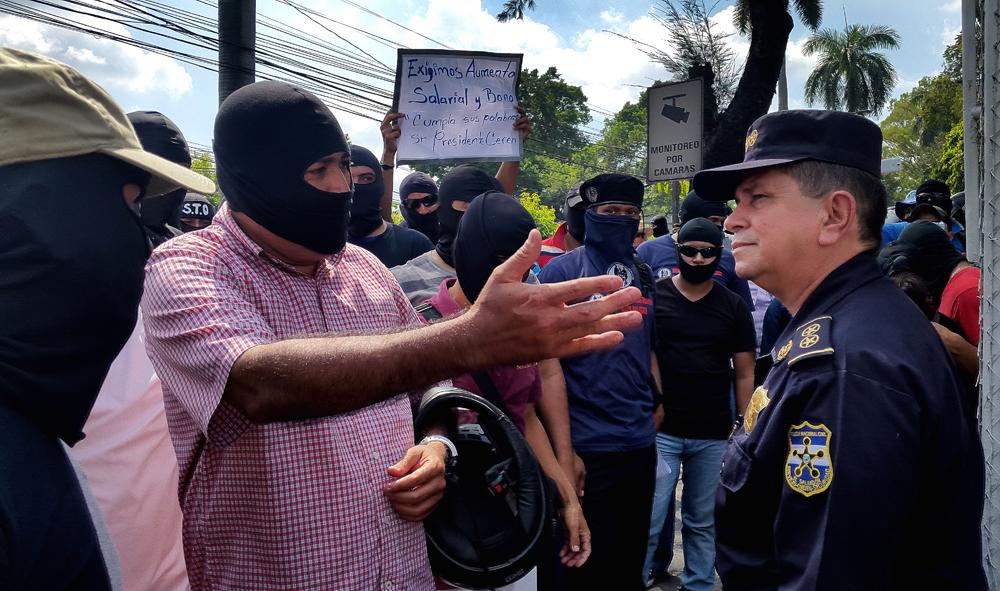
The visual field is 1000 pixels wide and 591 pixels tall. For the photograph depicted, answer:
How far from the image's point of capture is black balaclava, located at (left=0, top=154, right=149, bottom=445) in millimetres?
1134

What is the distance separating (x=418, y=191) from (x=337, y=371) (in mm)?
3706

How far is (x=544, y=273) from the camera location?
3.96 meters

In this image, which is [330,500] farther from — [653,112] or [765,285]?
[653,112]

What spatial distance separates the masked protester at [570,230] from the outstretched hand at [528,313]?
3.74 metres

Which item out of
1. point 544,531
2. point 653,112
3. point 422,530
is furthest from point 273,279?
point 653,112

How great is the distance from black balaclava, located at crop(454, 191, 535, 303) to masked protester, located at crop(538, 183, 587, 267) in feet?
7.97

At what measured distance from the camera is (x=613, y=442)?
3.65 meters

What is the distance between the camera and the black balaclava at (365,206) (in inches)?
163

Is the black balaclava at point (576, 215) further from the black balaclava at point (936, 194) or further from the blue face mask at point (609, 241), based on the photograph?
the black balaclava at point (936, 194)

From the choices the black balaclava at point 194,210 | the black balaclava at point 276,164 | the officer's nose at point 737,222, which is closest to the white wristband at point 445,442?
the black balaclava at point 276,164

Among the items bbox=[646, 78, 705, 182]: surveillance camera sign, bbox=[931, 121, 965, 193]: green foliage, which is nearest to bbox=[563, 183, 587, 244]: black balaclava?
bbox=[646, 78, 705, 182]: surveillance camera sign

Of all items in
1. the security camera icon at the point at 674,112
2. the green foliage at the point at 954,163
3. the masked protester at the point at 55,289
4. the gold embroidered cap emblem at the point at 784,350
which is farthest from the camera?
the green foliage at the point at 954,163

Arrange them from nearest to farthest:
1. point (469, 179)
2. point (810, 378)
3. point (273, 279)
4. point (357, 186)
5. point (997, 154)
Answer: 1. point (810, 378)
2. point (273, 279)
3. point (997, 154)
4. point (469, 179)
5. point (357, 186)

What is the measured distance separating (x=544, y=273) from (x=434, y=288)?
0.95 meters
